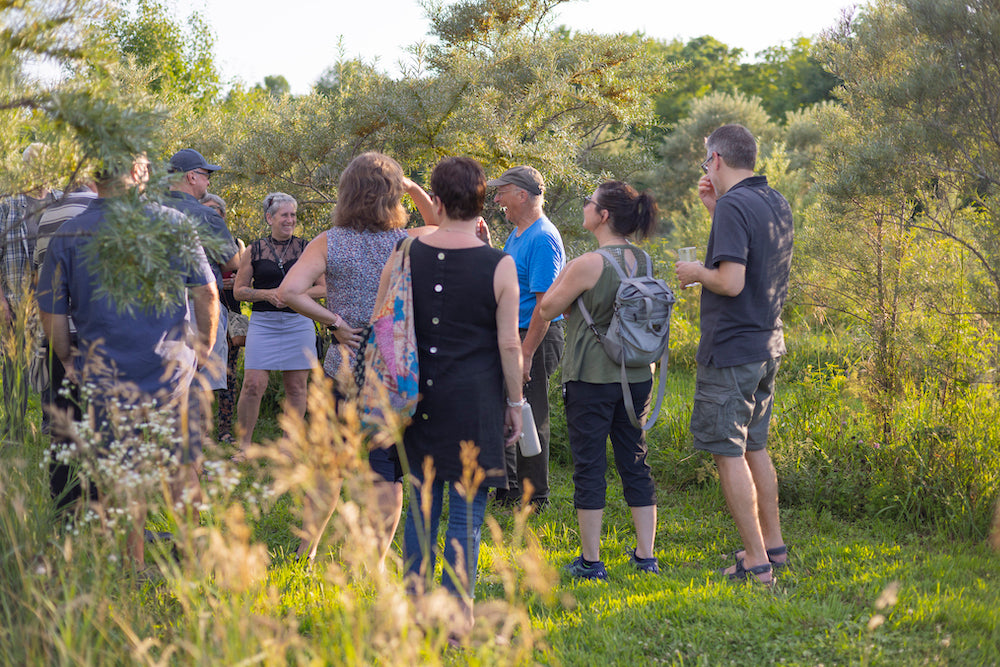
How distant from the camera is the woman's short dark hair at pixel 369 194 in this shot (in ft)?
12.4

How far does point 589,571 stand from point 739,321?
4.87 ft

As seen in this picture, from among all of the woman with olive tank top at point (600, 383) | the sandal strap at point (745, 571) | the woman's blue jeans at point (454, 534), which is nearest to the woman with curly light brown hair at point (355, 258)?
the woman's blue jeans at point (454, 534)

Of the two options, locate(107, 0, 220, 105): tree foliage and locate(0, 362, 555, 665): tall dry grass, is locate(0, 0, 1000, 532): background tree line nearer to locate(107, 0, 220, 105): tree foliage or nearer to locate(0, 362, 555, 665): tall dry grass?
locate(0, 362, 555, 665): tall dry grass

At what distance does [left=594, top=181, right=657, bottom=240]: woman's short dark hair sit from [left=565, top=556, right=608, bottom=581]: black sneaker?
1.73 meters

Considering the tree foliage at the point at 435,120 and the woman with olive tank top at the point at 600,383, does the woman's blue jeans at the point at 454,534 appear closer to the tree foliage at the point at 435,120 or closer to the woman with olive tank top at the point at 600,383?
the woman with olive tank top at the point at 600,383

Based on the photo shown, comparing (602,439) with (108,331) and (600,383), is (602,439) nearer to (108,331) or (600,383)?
(600,383)

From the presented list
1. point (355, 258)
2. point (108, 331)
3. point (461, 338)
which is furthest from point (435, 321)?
point (108, 331)

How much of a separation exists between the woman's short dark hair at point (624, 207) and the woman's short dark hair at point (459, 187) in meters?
1.05

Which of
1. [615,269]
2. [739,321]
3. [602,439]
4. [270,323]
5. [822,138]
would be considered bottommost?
[602,439]

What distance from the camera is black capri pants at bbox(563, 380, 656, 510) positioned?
407cm

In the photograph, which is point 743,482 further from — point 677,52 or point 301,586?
point 677,52

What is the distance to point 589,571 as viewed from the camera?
409cm

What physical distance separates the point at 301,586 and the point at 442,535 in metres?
1.15

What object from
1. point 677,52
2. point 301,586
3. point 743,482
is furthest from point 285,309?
point 677,52
